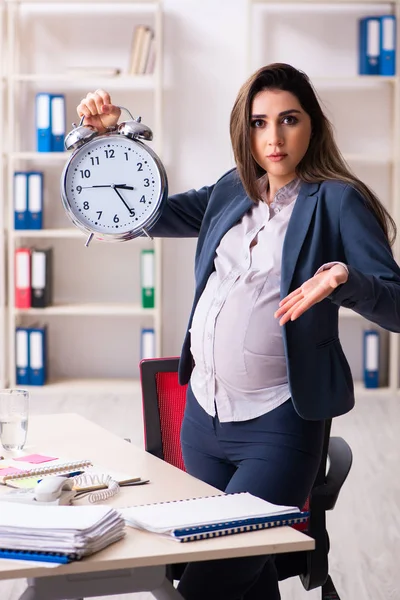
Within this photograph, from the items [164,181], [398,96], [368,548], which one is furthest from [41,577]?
[398,96]

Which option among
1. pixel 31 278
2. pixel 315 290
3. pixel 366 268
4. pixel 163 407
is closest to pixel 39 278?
pixel 31 278

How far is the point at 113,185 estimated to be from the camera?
6.18ft

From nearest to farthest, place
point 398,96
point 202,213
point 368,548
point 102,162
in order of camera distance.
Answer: point 102,162 → point 202,213 → point 368,548 → point 398,96

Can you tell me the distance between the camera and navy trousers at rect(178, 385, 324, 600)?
1581 millimetres

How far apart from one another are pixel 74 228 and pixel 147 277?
2.01 feet

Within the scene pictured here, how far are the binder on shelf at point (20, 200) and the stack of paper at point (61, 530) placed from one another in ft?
13.1

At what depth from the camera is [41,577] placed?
1.30m

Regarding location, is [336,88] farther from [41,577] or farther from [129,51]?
[41,577]

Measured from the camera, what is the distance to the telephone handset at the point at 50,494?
147 centimetres

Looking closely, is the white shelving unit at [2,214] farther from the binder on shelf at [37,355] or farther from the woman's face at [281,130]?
the woman's face at [281,130]

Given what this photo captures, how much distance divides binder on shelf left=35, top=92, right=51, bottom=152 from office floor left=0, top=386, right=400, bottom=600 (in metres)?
1.47

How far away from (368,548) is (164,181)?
5.45ft

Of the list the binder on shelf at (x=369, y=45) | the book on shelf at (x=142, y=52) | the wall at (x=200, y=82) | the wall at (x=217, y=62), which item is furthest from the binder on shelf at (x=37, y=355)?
the binder on shelf at (x=369, y=45)

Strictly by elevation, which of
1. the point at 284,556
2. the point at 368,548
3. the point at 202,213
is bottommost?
the point at 368,548
